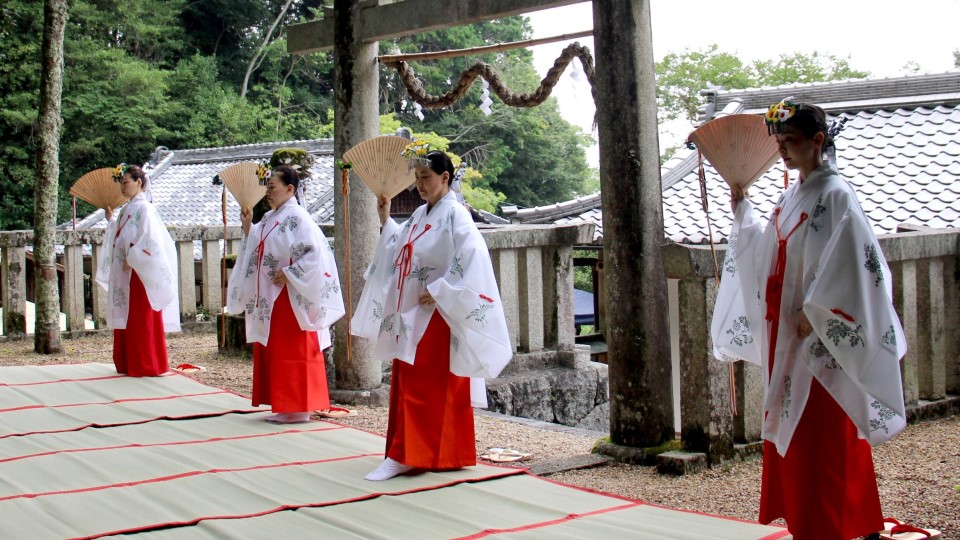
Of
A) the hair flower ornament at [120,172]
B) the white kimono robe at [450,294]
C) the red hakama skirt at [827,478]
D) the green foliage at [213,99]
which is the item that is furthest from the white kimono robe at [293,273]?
the green foliage at [213,99]

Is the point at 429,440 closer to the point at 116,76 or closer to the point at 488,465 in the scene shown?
the point at 488,465

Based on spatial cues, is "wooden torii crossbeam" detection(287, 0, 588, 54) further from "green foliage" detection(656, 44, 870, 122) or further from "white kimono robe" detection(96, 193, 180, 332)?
"green foliage" detection(656, 44, 870, 122)

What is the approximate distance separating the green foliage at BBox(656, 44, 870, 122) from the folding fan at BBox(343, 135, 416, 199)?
24.8m

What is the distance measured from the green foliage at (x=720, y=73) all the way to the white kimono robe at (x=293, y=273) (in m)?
24.6

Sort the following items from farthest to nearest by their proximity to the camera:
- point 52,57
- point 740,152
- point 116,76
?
point 116,76
point 52,57
point 740,152

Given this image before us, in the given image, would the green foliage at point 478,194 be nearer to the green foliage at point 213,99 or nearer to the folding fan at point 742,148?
the green foliage at point 213,99

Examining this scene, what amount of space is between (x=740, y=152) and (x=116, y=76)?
19.9 metres

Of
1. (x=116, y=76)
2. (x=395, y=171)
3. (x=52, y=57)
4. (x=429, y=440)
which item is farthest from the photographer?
(x=116, y=76)

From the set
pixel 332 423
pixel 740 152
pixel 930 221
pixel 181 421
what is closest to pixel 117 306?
pixel 181 421

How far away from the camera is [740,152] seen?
4.23m

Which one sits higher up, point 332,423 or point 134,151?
point 134,151

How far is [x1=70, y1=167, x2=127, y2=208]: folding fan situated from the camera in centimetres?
882

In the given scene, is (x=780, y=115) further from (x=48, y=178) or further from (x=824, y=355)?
(x=48, y=178)

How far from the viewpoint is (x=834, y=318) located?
11.0 feet
